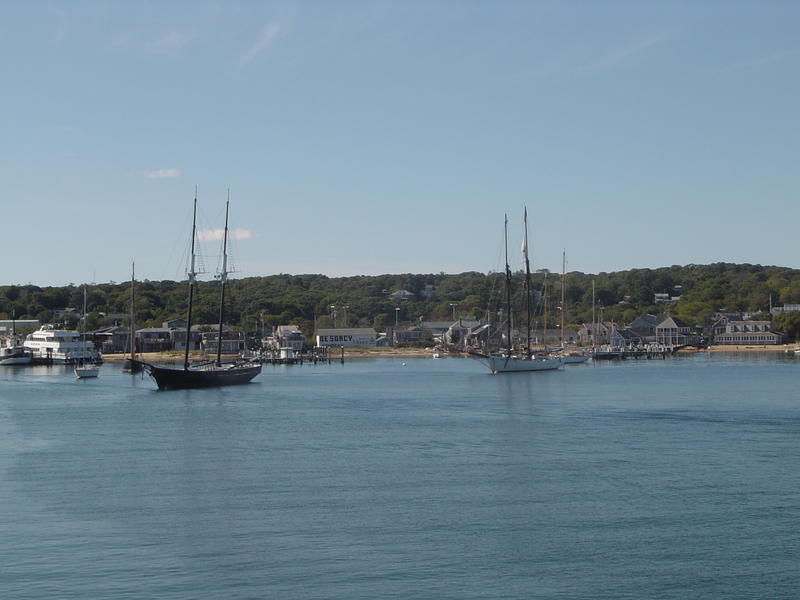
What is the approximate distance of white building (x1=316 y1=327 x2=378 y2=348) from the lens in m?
142

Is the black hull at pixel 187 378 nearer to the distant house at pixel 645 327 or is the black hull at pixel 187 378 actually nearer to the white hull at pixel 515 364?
the white hull at pixel 515 364

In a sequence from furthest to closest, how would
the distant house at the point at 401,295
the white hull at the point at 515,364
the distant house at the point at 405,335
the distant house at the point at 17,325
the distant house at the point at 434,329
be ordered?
the distant house at the point at 401,295 < the distant house at the point at 434,329 < the distant house at the point at 405,335 < the distant house at the point at 17,325 < the white hull at the point at 515,364

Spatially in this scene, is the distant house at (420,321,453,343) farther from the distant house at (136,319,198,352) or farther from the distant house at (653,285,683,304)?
the distant house at (136,319,198,352)

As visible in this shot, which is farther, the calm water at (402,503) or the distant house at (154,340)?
the distant house at (154,340)

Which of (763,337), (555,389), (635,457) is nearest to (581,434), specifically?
(635,457)

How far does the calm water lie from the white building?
93.6 metres

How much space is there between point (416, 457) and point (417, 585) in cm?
1402

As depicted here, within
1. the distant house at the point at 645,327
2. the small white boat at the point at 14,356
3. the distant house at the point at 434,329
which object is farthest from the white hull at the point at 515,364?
the distant house at the point at 434,329

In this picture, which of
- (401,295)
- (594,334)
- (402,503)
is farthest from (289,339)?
(402,503)

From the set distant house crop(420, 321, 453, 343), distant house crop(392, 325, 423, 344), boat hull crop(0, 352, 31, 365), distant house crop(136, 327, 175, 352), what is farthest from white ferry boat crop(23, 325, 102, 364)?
distant house crop(420, 321, 453, 343)

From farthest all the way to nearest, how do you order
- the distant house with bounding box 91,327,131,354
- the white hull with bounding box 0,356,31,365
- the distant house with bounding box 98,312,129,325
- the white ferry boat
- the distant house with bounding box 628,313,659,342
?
the distant house with bounding box 628,313,659,342
the distant house with bounding box 98,312,129,325
the distant house with bounding box 91,327,131,354
the white ferry boat
the white hull with bounding box 0,356,31,365

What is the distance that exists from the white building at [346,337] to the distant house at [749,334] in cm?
4946

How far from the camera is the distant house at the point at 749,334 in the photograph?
138 meters

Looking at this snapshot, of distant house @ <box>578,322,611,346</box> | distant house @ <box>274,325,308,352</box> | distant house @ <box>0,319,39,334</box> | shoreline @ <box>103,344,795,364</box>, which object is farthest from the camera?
distant house @ <box>578,322,611,346</box>
